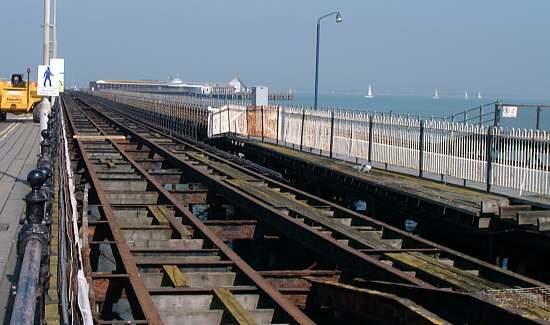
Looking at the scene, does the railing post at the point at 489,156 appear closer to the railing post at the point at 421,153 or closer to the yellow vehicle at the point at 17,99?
the railing post at the point at 421,153

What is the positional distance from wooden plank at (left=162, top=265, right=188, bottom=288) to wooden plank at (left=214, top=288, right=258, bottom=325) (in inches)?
27.6

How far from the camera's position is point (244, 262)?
36.9ft

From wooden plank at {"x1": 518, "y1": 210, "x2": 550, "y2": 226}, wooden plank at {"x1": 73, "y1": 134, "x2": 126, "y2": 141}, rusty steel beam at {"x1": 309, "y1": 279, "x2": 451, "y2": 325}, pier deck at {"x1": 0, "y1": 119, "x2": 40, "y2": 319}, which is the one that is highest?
wooden plank at {"x1": 73, "y1": 134, "x2": 126, "y2": 141}

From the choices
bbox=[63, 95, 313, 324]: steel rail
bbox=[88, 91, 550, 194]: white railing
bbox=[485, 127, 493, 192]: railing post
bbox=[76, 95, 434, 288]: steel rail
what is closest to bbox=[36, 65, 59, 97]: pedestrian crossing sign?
bbox=[63, 95, 313, 324]: steel rail

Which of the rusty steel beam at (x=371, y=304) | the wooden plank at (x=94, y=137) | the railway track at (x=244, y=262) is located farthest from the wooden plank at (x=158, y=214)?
the wooden plank at (x=94, y=137)

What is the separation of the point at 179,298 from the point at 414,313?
2.56 meters

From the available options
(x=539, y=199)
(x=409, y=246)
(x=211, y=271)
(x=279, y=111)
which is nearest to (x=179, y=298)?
(x=211, y=271)

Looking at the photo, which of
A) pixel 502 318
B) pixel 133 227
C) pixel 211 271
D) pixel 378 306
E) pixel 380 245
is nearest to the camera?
pixel 502 318

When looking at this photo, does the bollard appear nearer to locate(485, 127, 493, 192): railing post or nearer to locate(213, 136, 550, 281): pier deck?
locate(213, 136, 550, 281): pier deck

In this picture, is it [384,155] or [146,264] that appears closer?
[146,264]

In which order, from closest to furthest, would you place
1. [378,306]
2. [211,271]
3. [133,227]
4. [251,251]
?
1. [378,306]
2. [211,271]
3. [133,227]
4. [251,251]

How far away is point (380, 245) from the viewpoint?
1276cm

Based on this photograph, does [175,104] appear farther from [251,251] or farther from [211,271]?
[211,271]

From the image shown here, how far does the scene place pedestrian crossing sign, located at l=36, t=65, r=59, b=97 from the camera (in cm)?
2366
